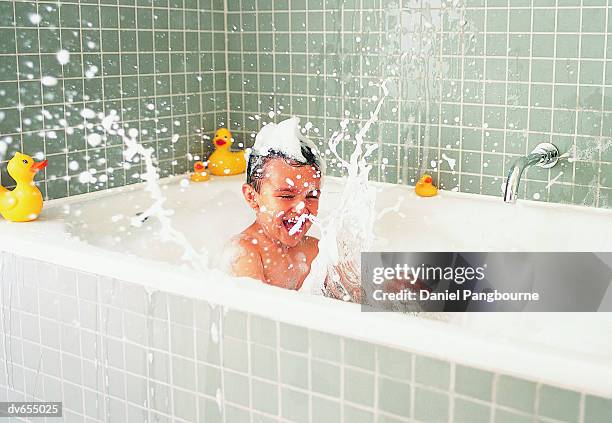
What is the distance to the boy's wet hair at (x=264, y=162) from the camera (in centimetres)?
168

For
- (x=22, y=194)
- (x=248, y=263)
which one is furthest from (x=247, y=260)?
(x=22, y=194)

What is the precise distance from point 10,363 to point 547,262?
1057mm

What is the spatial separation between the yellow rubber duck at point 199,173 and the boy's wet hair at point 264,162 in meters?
0.32

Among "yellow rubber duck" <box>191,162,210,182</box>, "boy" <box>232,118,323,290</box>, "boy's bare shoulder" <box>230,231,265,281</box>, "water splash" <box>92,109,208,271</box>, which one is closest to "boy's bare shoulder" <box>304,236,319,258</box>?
"boy" <box>232,118,323,290</box>

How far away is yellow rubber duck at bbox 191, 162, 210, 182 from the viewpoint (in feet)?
6.84

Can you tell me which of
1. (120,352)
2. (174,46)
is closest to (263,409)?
(120,352)

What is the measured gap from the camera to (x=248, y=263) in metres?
1.56

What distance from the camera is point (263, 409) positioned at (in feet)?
3.65

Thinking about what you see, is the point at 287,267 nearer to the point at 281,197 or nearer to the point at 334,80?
the point at 281,197

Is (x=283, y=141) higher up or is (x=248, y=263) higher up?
(x=283, y=141)

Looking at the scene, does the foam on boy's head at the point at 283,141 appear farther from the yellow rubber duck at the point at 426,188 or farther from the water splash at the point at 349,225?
the yellow rubber duck at the point at 426,188

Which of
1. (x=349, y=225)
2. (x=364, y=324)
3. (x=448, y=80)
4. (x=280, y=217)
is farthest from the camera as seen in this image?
(x=349, y=225)

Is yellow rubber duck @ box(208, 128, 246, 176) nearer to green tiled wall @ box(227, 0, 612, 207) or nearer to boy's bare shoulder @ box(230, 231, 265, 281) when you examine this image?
green tiled wall @ box(227, 0, 612, 207)

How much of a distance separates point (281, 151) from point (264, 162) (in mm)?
42
